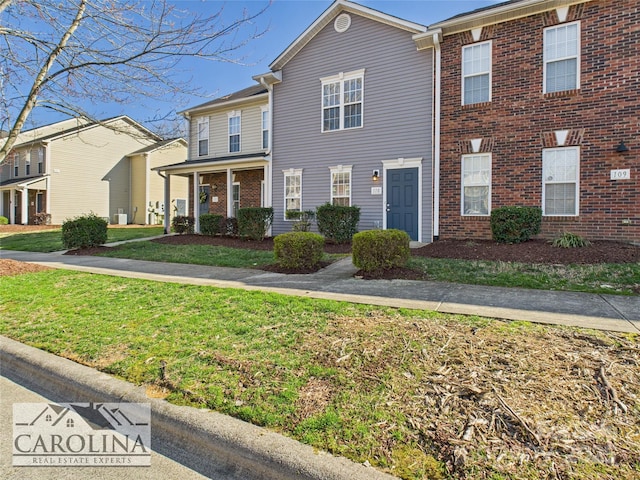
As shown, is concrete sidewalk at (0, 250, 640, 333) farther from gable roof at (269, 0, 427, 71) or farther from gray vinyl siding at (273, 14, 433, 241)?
gable roof at (269, 0, 427, 71)

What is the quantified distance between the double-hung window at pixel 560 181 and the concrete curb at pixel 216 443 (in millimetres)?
9964

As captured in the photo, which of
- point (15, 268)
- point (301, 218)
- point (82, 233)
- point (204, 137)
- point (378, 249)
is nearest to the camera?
point (378, 249)

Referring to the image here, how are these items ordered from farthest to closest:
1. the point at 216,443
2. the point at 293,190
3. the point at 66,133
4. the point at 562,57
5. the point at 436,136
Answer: the point at 66,133
the point at 293,190
the point at 436,136
the point at 562,57
the point at 216,443

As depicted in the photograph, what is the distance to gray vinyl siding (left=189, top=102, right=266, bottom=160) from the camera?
53.1ft

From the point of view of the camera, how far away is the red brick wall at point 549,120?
8.96 meters

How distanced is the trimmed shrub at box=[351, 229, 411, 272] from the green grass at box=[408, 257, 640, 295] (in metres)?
0.62

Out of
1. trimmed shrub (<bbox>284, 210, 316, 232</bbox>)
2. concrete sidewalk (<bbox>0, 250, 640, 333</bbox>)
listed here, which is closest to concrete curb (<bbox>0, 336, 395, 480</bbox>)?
concrete sidewalk (<bbox>0, 250, 640, 333</bbox>)

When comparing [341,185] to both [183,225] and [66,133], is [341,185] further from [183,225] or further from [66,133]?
[66,133]

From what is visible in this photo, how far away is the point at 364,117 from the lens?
12414mm

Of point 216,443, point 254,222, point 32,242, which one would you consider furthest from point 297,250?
point 32,242

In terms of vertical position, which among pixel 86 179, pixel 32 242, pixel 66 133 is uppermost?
Answer: pixel 66 133

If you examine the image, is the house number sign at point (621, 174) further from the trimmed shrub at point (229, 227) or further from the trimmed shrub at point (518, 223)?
the trimmed shrub at point (229, 227)

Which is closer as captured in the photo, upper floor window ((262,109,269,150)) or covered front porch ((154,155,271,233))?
covered front porch ((154,155,271,233))

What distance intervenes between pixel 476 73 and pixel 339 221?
223 inches
